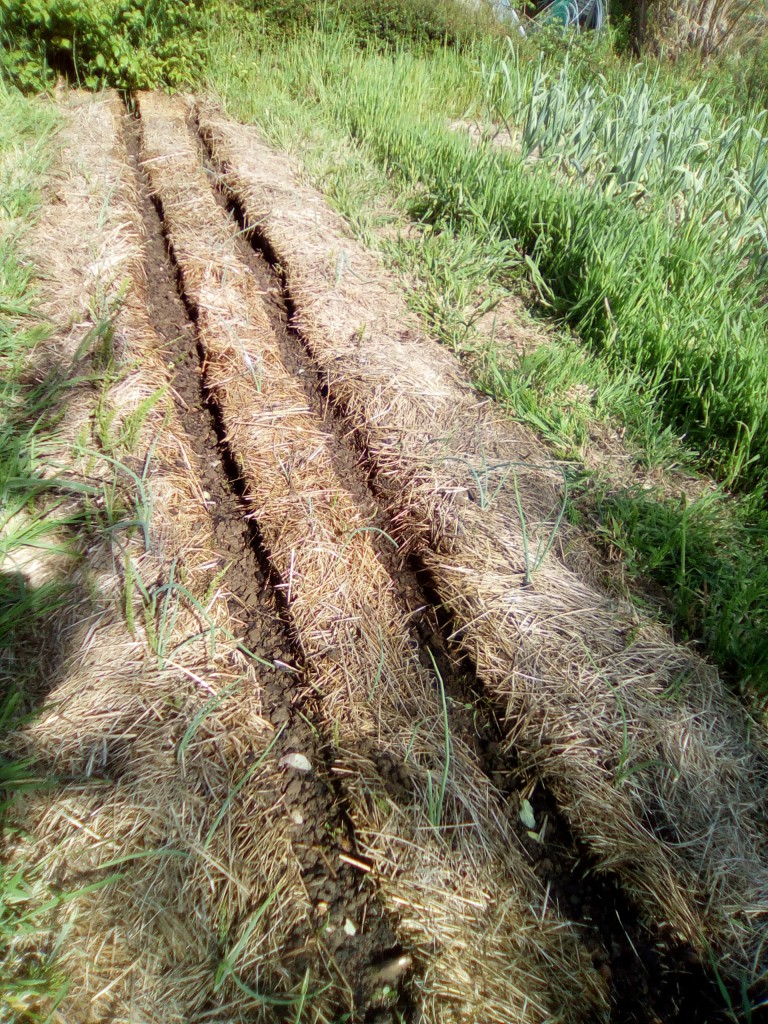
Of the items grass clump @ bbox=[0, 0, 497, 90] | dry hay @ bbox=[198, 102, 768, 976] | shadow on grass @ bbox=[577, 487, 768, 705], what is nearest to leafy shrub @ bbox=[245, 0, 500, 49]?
grass clump @ bbox=[0, 0, 497, 90]

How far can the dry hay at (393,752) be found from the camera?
3.55 ft

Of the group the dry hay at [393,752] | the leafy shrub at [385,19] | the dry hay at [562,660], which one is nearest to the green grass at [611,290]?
the dry hay at [562,660]

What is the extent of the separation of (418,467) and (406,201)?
72.3 inches

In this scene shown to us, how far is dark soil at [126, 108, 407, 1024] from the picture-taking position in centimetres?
110

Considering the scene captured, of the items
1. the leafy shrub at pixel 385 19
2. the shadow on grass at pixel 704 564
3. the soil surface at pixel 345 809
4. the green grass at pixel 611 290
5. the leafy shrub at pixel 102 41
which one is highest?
the leafy shrub at pixel 385 19

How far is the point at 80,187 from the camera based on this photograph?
9.52ft

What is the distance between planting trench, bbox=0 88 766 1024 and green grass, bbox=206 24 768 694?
0.19 meters

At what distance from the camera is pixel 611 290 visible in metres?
2.32

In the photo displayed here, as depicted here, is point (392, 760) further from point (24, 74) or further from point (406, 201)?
point (24, 74)

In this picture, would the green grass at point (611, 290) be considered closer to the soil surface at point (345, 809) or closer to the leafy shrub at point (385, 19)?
the soil surface at point (345, 809)

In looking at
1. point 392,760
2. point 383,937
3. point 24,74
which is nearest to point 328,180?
point 24,74

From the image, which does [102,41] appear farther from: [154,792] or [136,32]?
[154,792]

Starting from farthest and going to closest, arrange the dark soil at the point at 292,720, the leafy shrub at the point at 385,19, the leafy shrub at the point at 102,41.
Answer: the leafy shrub at the point at 385,19 < the leafy shrub at the point at 102,41 < the dark soil at the point at 292,720

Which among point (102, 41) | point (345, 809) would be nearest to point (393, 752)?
point (345, 809)
